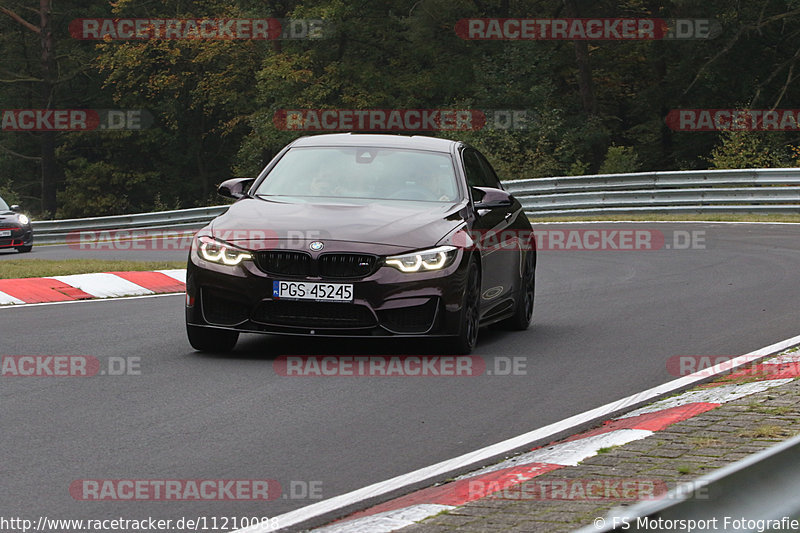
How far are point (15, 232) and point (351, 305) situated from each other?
74.2ft

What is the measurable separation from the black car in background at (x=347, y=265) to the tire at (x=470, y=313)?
0.01m

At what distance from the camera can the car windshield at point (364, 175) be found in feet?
33.4

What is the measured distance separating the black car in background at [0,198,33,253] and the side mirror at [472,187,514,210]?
69.4 ft

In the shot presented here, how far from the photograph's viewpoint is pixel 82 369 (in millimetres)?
8742

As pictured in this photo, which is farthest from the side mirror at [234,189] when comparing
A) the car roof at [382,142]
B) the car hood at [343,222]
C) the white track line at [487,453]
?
the white track line at [487,453]

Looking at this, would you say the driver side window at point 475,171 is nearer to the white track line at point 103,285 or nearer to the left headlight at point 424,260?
the left headlight at point 424,260

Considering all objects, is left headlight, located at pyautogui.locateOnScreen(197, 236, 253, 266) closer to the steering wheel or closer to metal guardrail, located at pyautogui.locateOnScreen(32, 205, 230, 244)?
the steering wheel

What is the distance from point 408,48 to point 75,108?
66.0 feet

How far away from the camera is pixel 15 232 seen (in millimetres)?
29781

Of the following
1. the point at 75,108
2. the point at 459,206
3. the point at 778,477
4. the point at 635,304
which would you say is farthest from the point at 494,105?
the point at 778,477

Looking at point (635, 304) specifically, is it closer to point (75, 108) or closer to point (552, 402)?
point (552, 402)

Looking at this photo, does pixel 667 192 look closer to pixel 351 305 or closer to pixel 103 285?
pixel 103 285

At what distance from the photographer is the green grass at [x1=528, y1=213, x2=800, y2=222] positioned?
26.6m

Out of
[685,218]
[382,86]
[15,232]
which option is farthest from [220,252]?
[382,86]
